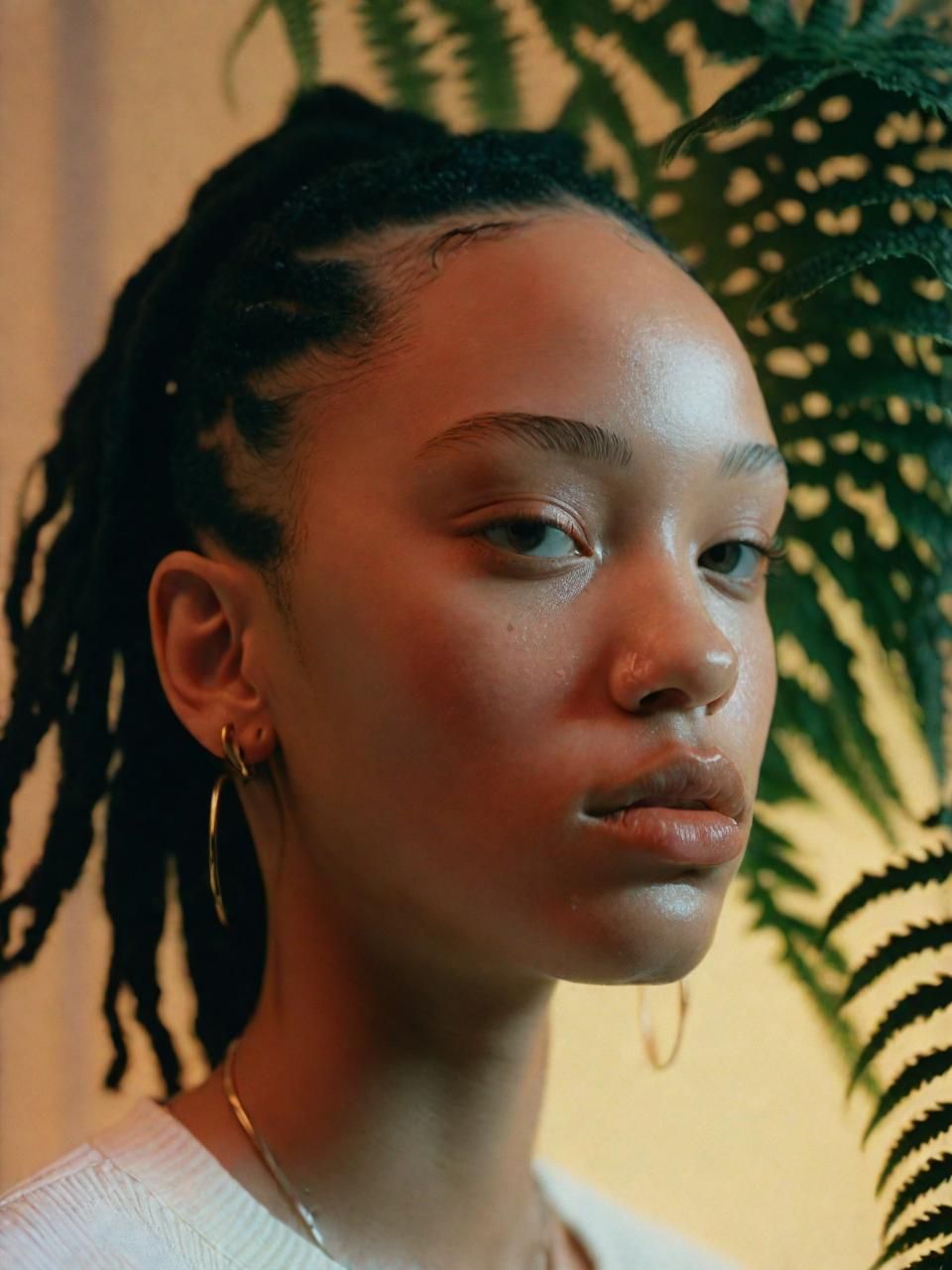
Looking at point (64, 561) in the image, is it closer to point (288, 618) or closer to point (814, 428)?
point (288, 618)

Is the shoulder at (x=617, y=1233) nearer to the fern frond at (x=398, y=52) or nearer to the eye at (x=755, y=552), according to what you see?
the eye at (x=755, y=552)

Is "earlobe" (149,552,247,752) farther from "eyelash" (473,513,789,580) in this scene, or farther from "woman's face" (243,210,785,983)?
"eyelash" (473,513,789,580)

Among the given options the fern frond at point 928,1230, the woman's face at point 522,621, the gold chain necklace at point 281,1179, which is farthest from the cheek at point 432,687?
the fern frond at point 928,1230

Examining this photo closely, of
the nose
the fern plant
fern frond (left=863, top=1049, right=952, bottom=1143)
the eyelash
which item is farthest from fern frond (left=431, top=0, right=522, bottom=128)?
fern frond (left=863, top=1049, right=952, bottom=1143)

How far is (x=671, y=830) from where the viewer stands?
2.68 ft

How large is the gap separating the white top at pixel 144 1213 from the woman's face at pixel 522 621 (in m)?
0.18

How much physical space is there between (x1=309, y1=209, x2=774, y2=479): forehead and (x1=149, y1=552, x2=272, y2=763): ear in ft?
0.48

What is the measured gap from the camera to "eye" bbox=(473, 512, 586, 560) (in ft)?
2.78

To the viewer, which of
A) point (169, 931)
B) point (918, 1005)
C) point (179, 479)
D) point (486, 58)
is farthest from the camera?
point (169, 931)

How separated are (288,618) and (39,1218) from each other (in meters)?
0.37

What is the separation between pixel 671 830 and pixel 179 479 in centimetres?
43

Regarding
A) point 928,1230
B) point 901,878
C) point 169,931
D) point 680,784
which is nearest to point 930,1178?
point 928,1230

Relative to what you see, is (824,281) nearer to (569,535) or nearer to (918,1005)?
(569,535)

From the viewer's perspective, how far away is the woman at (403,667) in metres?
0.83
